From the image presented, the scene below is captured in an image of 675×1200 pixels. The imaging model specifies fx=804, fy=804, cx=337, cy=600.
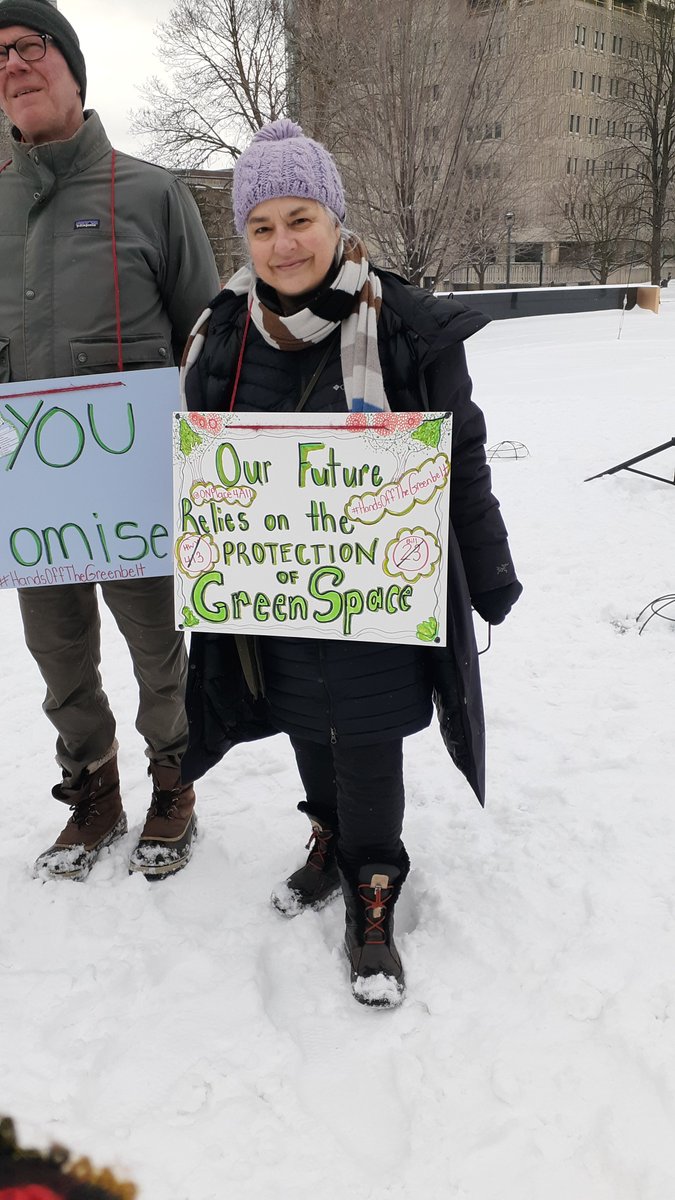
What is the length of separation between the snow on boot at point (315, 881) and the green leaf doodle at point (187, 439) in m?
1.11

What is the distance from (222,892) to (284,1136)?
2.51ft

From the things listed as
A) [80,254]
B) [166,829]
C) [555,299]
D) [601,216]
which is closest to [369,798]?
[166,829]

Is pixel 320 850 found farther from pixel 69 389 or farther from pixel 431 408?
pixel 69 389

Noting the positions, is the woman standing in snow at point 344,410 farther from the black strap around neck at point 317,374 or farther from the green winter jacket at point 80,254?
the green winter jacket at point 80,254

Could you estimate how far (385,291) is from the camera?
1.73m

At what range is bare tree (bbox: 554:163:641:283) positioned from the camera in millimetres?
33406

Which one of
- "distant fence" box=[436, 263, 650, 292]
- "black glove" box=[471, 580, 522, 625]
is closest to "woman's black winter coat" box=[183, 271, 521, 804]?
"black glove" box=[471, 580, 522, 625]

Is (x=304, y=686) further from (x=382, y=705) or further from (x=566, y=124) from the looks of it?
(x=566, y=124)

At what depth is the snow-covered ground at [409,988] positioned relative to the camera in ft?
5.37

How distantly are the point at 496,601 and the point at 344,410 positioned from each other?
0.59m

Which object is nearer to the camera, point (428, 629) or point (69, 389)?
point (428, 629)

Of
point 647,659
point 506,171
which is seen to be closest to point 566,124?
point 506,171

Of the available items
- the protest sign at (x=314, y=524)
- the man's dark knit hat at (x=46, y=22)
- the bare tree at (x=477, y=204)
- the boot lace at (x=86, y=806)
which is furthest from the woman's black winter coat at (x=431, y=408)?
the bare tree at (x=477, y=204)

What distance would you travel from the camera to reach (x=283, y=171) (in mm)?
1589
